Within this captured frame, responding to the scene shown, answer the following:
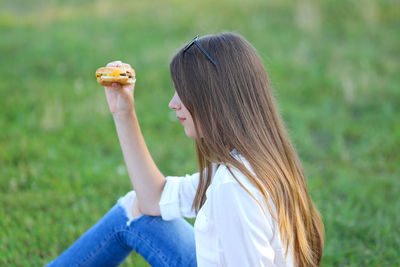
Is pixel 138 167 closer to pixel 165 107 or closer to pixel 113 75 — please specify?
pixel 113 75

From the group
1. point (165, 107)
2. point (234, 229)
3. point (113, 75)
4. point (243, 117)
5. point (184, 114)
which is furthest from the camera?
point (165, 107)

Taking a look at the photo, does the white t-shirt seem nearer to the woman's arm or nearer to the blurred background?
the woman's arm

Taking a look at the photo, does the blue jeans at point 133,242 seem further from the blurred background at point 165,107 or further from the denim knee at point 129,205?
the blurred background at point 165,107

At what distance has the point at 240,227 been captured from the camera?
135 cm

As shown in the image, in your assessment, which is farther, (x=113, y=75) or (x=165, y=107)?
(x=165, y=107)

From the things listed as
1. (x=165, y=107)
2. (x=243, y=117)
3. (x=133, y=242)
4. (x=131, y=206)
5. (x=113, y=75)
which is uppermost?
(x=113, y=75)

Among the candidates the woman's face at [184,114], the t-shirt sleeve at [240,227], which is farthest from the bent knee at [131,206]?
the t-shirt sleeve at [240,227]

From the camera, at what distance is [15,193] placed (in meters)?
3.03

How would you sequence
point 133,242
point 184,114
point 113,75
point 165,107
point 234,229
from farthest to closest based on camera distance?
1. point 165,107
2. point 133,242
3. point 113,75
4. point 184,114
5. point 234,229

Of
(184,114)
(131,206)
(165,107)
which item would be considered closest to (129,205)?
(131,206)

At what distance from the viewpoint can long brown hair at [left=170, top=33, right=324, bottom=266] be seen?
60.7 inches

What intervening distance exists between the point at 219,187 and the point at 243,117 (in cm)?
31

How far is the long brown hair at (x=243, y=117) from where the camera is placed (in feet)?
5.06

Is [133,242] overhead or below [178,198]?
below
